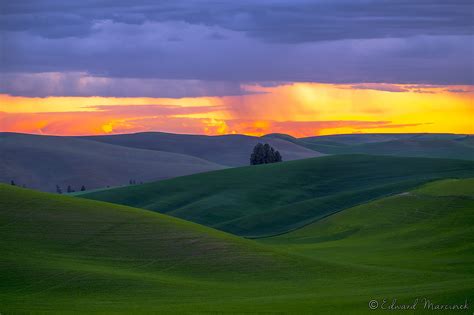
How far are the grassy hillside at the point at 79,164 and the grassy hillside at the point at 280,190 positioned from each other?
40605mm

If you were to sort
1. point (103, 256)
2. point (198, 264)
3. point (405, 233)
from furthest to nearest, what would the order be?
point (405, 233)
point (103, 256)
point (198, 264)

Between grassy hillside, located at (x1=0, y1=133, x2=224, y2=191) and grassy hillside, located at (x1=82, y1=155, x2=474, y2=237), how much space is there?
40.6 m

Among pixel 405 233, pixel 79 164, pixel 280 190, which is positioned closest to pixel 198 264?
pixel 405 233

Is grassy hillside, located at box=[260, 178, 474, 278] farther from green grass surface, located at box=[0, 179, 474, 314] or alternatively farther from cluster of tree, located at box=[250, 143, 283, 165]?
cluster of tree, located at box=[250, 143, 283, 165]

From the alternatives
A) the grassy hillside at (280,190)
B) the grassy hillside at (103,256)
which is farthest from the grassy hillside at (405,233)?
the grassy hillside at (280,190)

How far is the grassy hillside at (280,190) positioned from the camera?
3241 inches

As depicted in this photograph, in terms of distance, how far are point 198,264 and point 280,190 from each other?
1993 inches

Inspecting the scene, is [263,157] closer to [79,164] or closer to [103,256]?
[79,164]

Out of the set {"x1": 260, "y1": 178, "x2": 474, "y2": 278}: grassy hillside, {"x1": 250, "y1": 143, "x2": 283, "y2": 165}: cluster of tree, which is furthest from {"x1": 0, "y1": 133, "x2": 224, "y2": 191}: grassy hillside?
{"x1": 260, "y1": 178, "x2": 474, "y2": 278}: grassy hillside

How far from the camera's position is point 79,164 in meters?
154

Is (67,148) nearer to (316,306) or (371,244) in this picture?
(371,244)

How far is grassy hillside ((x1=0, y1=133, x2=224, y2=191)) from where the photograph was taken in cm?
14406

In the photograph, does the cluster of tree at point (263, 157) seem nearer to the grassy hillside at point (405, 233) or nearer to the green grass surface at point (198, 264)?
the grassy hillside at point (405, 233)

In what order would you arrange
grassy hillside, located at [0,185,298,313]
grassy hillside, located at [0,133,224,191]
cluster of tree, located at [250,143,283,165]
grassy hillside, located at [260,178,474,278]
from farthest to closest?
1. grassy hillside, located at [0,133,224,191]
2. cluster of tree, located at [250,143,283,165]
3. grassy hillside, located at [260,178,474,278]
4. grassy hillside, located at [0,185,298,313]
